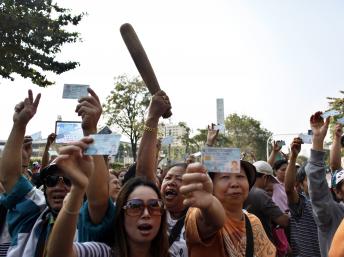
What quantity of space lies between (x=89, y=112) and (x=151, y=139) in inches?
30.1

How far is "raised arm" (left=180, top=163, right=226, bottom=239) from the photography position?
6.11 ft

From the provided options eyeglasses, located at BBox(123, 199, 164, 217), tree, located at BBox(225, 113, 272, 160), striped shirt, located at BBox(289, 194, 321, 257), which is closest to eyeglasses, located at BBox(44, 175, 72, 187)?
eyeglasses, located at BBox(123, 199, 164, 217)

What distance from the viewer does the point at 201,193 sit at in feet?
6.19

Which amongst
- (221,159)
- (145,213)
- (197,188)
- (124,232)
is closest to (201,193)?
(197,188)

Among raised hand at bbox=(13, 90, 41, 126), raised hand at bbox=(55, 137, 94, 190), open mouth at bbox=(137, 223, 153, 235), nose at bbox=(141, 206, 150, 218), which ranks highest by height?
raised hand at bbox=(13, 90, 41, 126)

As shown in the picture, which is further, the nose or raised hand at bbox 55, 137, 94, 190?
the nose

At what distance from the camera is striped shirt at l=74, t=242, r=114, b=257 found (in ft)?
6.40

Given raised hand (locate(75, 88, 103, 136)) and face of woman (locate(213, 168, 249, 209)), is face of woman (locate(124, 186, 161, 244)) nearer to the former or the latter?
raised hand (locate(75, 88, 103, 136))

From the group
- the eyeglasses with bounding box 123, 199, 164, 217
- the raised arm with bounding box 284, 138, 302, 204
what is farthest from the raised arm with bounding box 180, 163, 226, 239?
the raised arm with bounding box 284, 138, 302, 204

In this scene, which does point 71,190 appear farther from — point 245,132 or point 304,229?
point 245,132

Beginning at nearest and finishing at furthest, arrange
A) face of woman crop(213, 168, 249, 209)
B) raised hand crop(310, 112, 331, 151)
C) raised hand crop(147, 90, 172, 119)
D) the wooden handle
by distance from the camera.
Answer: the wooden handle
face of woman crop(213, 168, 249, 209)
raised hand crop(147, 90, 172, 119)
raised hand crop(310, 112, 331, 151)

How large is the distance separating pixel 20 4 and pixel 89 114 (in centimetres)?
1235

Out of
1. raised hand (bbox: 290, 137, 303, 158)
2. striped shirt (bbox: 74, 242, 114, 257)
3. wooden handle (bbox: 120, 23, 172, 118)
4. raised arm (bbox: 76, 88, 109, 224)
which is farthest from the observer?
raised hand (bbox: 290, 137, 303, 158)

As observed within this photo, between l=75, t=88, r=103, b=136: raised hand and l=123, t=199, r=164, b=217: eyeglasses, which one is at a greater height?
l=75, t=88, r=103, b=136: raised hand
